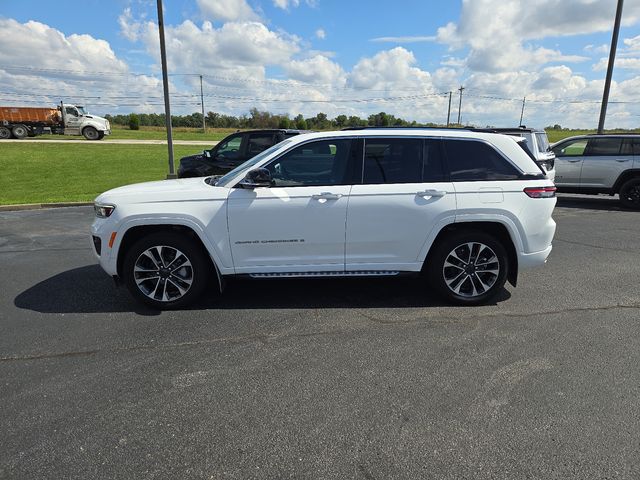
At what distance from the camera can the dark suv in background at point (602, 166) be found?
10.9m

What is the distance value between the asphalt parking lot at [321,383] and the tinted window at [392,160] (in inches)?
52.6

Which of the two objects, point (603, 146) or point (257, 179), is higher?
point (603, 146)

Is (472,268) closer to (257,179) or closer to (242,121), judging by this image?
(257,179)

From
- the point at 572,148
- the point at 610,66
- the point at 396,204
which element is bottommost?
the point at 396,204

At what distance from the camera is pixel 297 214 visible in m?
4.34

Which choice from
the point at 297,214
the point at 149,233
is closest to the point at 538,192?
the point at 297,214

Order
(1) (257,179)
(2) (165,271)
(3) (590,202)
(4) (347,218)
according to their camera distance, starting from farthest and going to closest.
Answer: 1. (3) (590,202)
2. (2) (165,271)
3. (4) (347,218)
4. (1) (257,179)

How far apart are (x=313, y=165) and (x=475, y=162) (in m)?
1.67

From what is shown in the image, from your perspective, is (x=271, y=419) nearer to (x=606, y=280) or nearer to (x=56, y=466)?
(x=56, y=466)

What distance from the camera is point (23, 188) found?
13219 mm

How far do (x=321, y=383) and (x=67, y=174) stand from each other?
1634cm

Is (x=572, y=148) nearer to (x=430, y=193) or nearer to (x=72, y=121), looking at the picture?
(x=430, y=193)

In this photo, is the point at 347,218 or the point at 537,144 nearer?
the point at 347,218

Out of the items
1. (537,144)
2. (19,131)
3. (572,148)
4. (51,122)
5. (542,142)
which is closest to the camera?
(537,144)
